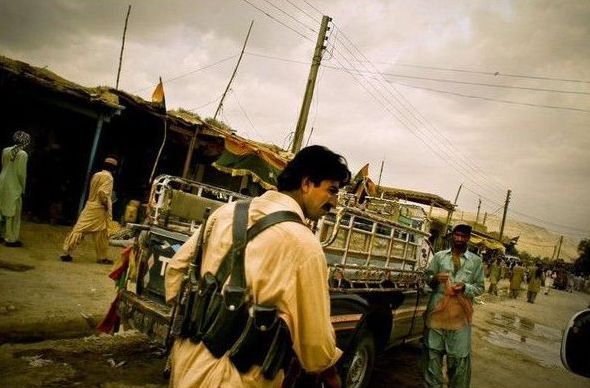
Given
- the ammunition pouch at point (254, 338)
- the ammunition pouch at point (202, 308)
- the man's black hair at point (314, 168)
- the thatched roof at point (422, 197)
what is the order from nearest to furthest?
the ammunition pouch at point (254, 338), the ammunition pouch at point (202, 308), the man's black hair at point (314, 168), the thatched roof at point (422, 197)

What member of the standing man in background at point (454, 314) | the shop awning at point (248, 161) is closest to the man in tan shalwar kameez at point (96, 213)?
the shop awning at point (248, 161)

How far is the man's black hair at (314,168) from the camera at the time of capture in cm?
167

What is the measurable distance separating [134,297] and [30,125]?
8.52 meters

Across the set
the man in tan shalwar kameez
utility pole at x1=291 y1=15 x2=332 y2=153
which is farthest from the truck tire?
utility pole at x1=291 y1=15 x2=332 y2=153

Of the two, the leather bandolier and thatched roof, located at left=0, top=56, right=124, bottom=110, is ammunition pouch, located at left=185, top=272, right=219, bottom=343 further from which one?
thatched roof, located at left=0, top=56, right=124, bottom=110

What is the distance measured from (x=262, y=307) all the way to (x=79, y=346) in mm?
3613

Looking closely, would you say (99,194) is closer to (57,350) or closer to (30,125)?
(57,350)

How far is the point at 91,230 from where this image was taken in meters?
6.95

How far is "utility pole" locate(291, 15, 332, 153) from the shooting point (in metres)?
12.4

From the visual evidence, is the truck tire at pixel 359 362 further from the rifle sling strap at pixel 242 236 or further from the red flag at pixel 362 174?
the red flag at pixel 362 174

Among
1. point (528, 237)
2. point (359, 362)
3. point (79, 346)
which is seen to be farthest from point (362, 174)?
point (528, 237)

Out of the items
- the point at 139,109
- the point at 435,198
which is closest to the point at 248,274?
the point at 139,109

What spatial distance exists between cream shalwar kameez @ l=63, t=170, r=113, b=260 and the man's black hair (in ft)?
20.5

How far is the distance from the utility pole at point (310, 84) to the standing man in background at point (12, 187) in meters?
7.52
